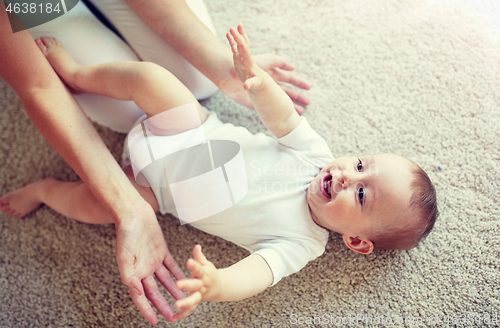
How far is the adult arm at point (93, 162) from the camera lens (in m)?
0.66

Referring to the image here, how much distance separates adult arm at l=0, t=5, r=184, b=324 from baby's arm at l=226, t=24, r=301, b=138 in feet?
1.08

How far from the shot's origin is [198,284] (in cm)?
52

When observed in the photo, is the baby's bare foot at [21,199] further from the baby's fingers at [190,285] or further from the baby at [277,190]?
the baby's fingers at [190,285]

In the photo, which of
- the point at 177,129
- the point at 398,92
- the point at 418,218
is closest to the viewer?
the point at 418,218

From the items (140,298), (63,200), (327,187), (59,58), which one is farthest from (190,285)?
(59,58)

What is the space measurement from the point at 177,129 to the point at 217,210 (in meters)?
0.20

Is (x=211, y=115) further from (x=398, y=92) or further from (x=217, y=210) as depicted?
(x=398, y=92)

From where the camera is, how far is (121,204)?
694 millimetres

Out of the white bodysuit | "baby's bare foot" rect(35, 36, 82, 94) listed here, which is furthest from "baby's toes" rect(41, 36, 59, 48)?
the white bodysuit

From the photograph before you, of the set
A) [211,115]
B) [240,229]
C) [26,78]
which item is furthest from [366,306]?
[26,78]

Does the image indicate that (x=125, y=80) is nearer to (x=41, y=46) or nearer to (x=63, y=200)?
(x=41, y=46)

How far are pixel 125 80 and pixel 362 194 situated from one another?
1.80ft

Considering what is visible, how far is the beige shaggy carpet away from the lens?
31.2 inches

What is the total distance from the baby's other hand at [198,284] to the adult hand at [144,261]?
0.41ft
